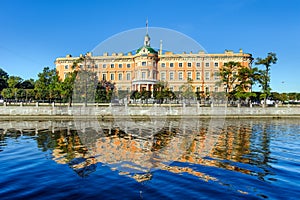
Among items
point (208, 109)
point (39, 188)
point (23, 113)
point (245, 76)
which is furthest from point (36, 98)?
point (39, 188)

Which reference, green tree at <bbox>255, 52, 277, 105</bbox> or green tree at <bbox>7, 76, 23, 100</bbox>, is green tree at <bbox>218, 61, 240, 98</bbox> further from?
green tree at <bbox>7, 76, 23, 100</bbox>

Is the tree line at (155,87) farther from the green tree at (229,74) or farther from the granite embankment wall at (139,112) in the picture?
the granite embankment wall at (139,112)

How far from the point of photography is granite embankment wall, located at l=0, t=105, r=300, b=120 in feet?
117

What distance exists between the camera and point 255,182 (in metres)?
8.98

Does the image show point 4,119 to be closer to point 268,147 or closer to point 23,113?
point 23,113

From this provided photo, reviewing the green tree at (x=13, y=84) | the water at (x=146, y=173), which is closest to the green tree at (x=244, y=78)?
the water at (x=146, y=173)

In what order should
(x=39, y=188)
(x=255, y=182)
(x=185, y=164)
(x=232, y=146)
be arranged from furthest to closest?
(x=232, y=146), (x=185, y=164), (x=255, y=182), (x=39, y=188)

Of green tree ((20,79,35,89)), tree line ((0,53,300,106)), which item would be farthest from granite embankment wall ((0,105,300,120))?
green tree ((20,79,35,89))

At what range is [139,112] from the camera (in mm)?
37844

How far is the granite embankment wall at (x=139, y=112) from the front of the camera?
117 ft

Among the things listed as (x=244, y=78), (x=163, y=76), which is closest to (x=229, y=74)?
(x=244, y=78)

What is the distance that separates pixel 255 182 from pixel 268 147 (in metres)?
8.04

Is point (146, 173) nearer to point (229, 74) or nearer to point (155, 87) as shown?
point (229, 74)

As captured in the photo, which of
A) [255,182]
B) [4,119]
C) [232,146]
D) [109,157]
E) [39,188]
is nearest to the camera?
[39,188]
